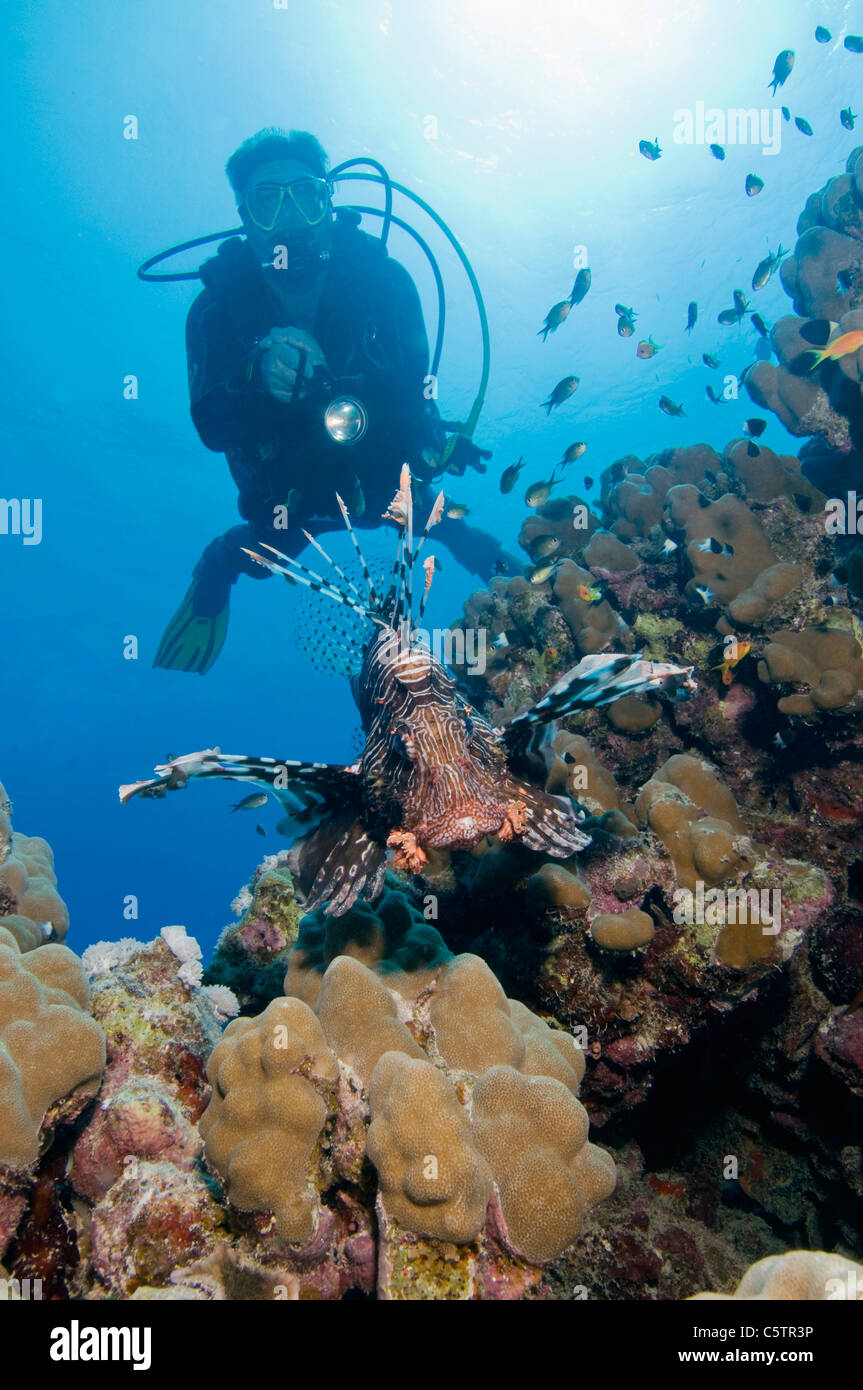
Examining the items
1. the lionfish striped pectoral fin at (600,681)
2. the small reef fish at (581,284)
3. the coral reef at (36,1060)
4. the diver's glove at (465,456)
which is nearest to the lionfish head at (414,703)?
the lionfish striped pectoral fin at (600,681)

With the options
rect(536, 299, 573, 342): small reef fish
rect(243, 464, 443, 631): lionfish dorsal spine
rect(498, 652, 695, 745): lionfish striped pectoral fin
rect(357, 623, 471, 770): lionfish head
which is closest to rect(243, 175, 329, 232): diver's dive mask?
rect(536, 299, 573, 342): small reef fish

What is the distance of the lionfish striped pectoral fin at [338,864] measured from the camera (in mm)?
2942

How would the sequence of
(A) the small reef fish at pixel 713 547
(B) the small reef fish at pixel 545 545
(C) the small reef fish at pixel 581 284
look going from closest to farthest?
(A) the small reef fish at pixel 713 547 → (B) the small reef fish at pixel 545 545 → (C) the small reef fish at pixel 581 284

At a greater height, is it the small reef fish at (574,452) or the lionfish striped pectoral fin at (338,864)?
the small reef fish at (574,452)

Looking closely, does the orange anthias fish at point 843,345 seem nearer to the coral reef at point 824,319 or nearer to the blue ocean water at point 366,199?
the coral reef at point 824,319

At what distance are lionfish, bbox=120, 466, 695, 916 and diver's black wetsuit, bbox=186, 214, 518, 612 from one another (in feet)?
22.1

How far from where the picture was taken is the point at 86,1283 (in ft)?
7.82

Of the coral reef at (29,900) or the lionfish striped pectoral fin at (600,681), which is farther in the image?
the coral reef at (29,900)

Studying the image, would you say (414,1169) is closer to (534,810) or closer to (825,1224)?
(534,810)

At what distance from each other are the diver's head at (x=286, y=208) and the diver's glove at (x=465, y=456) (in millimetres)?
3741

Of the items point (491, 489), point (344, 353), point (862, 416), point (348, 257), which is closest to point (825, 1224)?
point (862, 416)

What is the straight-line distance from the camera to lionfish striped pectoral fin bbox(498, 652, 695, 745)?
2.68 meters

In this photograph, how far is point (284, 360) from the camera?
9242mm

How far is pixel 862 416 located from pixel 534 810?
971 cm
